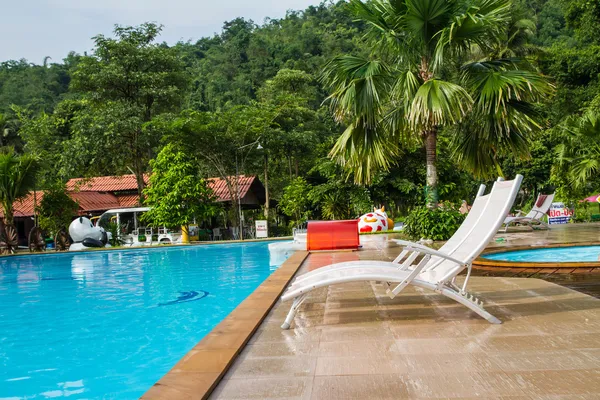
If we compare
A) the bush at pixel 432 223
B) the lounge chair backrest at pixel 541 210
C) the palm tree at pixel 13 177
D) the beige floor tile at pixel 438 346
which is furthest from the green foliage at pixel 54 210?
the beige floor tile at pixel 438 346

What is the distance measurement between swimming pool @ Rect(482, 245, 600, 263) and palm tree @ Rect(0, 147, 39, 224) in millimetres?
20059

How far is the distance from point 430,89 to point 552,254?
3703mm

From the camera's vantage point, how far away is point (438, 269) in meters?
4.65

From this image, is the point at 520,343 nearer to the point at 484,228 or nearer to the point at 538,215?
the point at 484,228

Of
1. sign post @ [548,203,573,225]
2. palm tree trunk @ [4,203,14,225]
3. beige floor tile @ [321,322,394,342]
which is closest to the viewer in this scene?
beige floor tile @ [321,322,394,342]

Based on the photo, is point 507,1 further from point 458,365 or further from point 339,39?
point 339,39

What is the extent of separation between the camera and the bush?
464 inches

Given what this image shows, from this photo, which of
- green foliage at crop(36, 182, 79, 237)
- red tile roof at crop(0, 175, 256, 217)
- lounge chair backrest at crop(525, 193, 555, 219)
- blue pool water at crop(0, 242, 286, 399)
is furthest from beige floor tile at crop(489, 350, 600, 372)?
red tile roof at crop(0, 175, 256, 217)

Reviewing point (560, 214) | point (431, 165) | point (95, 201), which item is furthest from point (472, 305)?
point (95, 201)

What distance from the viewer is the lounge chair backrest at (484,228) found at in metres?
4.33

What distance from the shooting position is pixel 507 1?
1041cm

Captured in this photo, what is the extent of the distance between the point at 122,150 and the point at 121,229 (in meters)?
5.27

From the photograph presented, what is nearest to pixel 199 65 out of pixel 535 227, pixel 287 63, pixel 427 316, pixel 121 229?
pixel 287 63

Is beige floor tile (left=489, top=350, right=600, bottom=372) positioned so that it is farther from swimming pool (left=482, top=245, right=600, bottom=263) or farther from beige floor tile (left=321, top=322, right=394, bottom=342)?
swimming pool (left=482, top=245, right=600, bottom=263)
